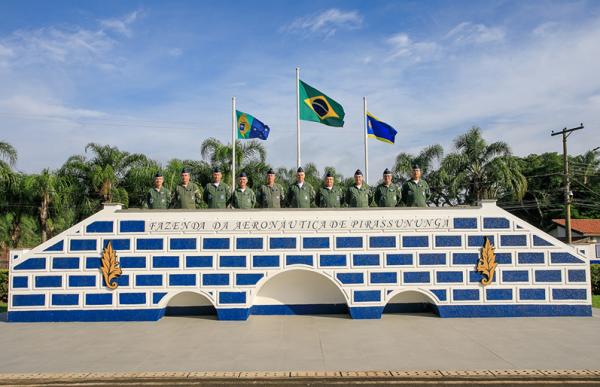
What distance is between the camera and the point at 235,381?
7336 millimetres

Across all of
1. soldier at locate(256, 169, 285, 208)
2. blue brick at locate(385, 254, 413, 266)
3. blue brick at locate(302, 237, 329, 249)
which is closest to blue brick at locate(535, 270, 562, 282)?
blue brick at locate(385, 254, 413, 266)

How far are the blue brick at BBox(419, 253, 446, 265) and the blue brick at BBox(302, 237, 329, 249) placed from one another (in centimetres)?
256

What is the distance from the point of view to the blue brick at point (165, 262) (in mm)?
12586

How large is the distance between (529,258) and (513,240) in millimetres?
632

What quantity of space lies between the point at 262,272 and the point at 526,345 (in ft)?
21.0

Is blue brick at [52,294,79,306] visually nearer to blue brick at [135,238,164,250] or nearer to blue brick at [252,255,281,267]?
blue brick at [135,238,164,250]

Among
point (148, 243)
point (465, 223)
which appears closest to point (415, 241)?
point (465, 223)

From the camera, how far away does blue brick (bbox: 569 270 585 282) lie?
12.7 m

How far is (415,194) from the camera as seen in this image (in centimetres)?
1388

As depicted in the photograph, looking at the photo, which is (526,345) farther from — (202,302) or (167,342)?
(202,302)

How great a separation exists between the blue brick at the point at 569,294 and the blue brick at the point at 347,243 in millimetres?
5358

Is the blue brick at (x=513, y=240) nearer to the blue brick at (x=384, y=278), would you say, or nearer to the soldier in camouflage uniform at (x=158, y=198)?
the blue brick at (x=384, y=278)

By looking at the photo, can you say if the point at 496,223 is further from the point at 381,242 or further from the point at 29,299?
the point at 29,299

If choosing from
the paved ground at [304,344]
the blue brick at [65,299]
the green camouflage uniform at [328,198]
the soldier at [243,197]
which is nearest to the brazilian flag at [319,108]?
the green camouflage uniform at [328,198]
